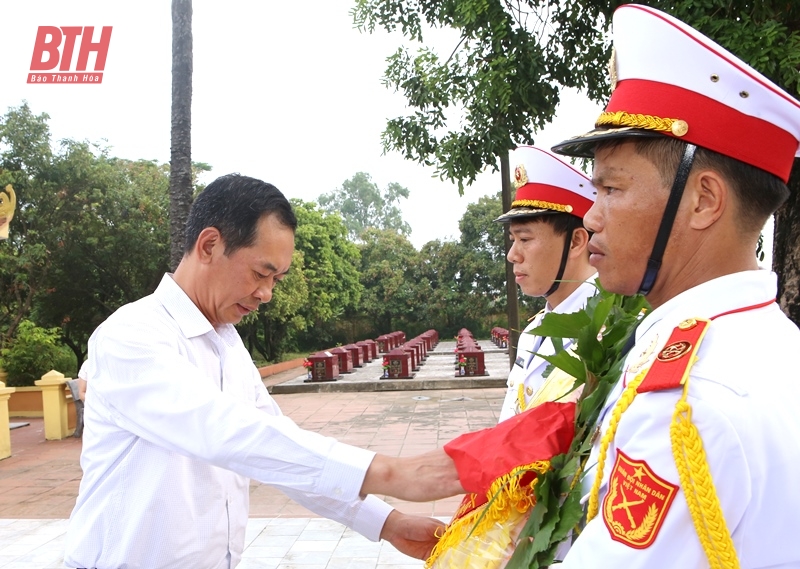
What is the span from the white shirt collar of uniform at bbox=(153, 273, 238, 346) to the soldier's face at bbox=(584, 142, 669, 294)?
118cm

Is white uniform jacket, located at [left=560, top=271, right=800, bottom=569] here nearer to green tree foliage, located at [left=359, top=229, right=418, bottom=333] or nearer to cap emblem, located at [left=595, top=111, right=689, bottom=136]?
cap emblem, located at [left=595, top=111, right=689, bottom=136]

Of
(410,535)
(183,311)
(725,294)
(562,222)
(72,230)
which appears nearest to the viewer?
(725,294)

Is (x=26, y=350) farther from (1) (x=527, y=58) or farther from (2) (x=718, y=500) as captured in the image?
(2) (x=718, y=500)

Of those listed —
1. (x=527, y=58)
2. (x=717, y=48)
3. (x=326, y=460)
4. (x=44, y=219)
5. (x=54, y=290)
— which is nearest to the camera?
(x=717, y=48)

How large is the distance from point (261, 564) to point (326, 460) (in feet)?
12.6

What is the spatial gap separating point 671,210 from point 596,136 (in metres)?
0.18

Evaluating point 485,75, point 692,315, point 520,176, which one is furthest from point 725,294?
point 485,75

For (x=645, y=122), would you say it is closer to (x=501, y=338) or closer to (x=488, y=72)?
(x=488, y=72)

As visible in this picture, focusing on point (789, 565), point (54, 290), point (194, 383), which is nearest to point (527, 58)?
point (194, 383)

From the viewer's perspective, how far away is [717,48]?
3.67ft

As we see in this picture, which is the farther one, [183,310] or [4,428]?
[4,428]

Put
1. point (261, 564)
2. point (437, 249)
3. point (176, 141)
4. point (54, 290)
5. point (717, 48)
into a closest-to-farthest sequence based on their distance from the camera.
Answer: point (717, 48)
point (261, 564)
point (176, 141)
point (54, 290)
point (437, 249)

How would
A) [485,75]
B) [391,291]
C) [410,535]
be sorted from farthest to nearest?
[391,291] → [485,75] → [410,535]

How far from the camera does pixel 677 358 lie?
3.25 ft
